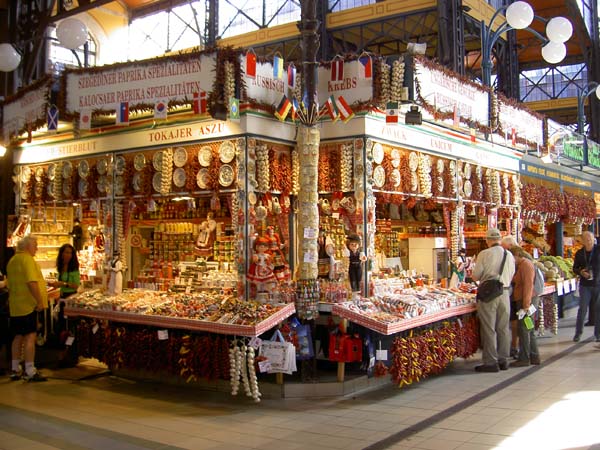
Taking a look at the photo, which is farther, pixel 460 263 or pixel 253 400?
pixel 460 263

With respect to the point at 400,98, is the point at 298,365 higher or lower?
lower

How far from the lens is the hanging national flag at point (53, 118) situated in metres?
9.18

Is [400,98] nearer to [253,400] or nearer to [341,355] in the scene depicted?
[341,355]

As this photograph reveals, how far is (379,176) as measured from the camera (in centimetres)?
871

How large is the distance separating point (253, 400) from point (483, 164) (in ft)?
23.1

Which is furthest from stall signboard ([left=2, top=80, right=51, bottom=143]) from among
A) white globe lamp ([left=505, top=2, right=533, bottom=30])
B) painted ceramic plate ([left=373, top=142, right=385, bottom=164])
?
white globe lamp ([left=505, top=2, right=533, bottom=30])

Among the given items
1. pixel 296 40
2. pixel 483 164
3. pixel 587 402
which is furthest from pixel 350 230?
pixel 296 40

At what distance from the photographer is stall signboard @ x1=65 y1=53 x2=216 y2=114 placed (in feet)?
26.2

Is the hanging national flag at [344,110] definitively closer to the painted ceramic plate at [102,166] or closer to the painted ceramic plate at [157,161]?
the painted ceramic plate at [157,161]

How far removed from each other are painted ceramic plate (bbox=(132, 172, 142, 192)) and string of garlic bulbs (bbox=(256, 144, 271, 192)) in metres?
2.15

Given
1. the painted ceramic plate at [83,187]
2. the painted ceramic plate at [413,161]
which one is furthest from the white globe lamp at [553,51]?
the painted ceramic plate at [83,187]

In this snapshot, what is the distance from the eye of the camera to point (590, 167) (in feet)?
58.9

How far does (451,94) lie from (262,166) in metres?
3.27

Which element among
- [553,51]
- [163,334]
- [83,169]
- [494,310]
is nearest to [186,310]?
[163,334]
